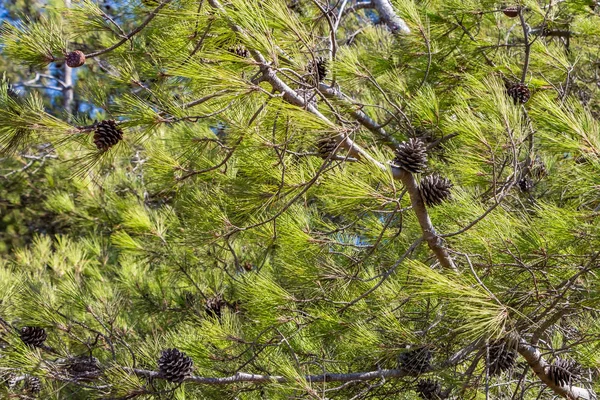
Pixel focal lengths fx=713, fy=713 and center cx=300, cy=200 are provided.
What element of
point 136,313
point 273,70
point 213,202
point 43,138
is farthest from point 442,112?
point 136,313

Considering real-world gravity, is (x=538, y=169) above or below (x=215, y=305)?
above

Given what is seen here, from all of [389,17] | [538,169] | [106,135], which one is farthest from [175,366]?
A: [389,17]

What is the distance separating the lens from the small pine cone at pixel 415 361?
1.64 metres

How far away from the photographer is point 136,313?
288 centimetres

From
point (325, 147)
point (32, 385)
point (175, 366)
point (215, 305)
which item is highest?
point (325, 147)

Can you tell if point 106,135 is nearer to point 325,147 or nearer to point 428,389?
point 325,147

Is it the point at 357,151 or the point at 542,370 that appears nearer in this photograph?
the point at 357,151

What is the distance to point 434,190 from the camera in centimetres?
148

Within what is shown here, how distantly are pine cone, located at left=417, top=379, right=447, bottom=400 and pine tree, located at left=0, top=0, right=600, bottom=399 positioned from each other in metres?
0.01

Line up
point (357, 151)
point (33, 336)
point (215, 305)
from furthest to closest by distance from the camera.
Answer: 1. point (215, 305)
2. point (33, 336)
3. point (357, 151)

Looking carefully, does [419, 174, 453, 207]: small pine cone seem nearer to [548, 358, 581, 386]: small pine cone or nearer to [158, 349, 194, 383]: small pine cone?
[548, 358, 581, 386]: small pine cone

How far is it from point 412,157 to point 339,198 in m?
0.18

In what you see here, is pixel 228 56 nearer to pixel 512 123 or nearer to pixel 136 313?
pixel 512 123

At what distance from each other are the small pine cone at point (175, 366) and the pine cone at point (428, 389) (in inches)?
22.6
